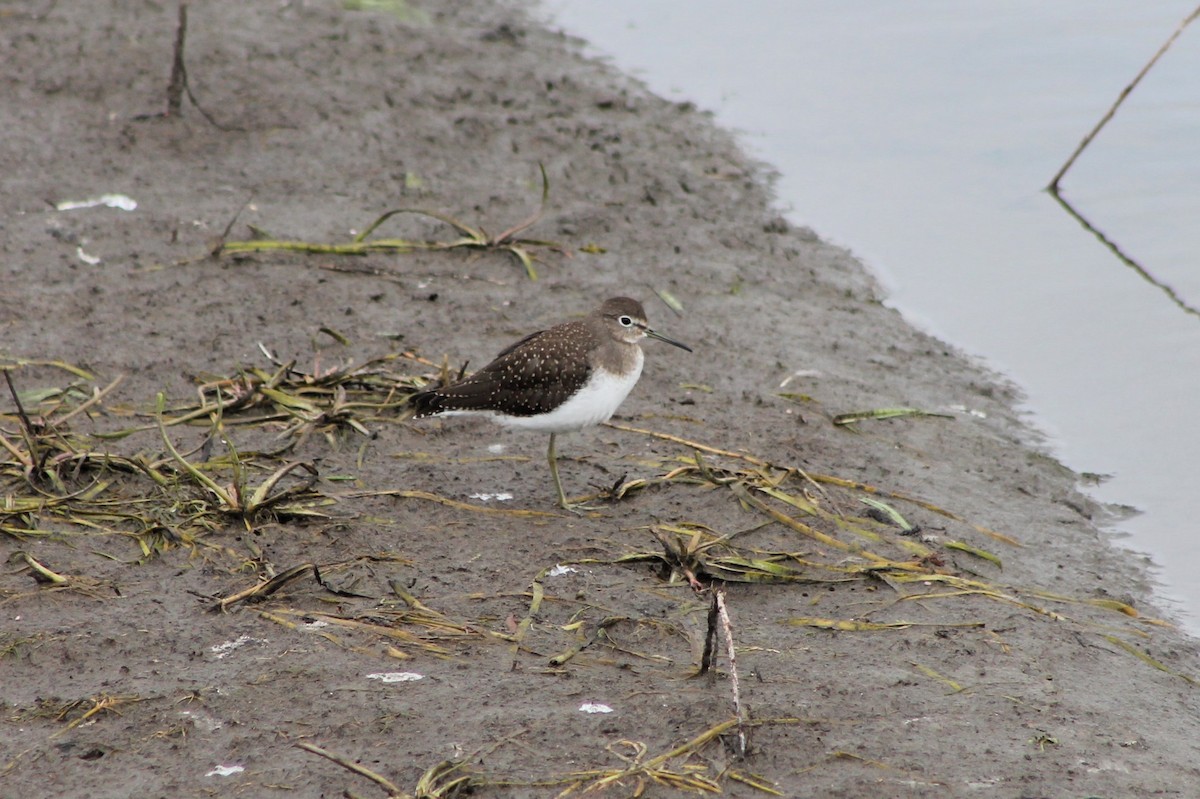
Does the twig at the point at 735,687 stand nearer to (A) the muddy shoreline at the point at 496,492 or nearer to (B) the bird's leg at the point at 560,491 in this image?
(A) the muddy shoreline at the point at 496,492

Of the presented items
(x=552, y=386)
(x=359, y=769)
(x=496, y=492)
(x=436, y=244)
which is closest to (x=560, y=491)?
(x=496, y=492)

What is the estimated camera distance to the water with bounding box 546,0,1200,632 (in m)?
8.40

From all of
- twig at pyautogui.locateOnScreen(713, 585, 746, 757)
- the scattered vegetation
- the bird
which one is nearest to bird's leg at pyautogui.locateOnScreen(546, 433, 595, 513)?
the bird

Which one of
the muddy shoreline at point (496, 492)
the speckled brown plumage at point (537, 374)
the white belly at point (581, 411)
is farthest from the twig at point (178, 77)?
the white belly at point (581, 411)

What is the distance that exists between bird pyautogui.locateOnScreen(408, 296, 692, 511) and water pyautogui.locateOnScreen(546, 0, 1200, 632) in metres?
2.85

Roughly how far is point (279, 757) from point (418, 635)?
88 centimetres

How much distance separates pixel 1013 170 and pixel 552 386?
20.0 ft

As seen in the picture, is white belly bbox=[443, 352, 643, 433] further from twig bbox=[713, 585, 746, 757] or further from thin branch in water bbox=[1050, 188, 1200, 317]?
thin branch in water bbox=[1050, 188, 1200, 317]

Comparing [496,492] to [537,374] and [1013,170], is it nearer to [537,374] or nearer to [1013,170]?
[537,374]

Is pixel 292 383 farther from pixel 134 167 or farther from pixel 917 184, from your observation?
pixel 917 184

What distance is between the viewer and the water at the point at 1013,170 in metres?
8.40

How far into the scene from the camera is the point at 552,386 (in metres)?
6.57

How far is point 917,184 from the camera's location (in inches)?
434

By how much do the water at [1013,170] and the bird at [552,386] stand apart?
9.35ft
